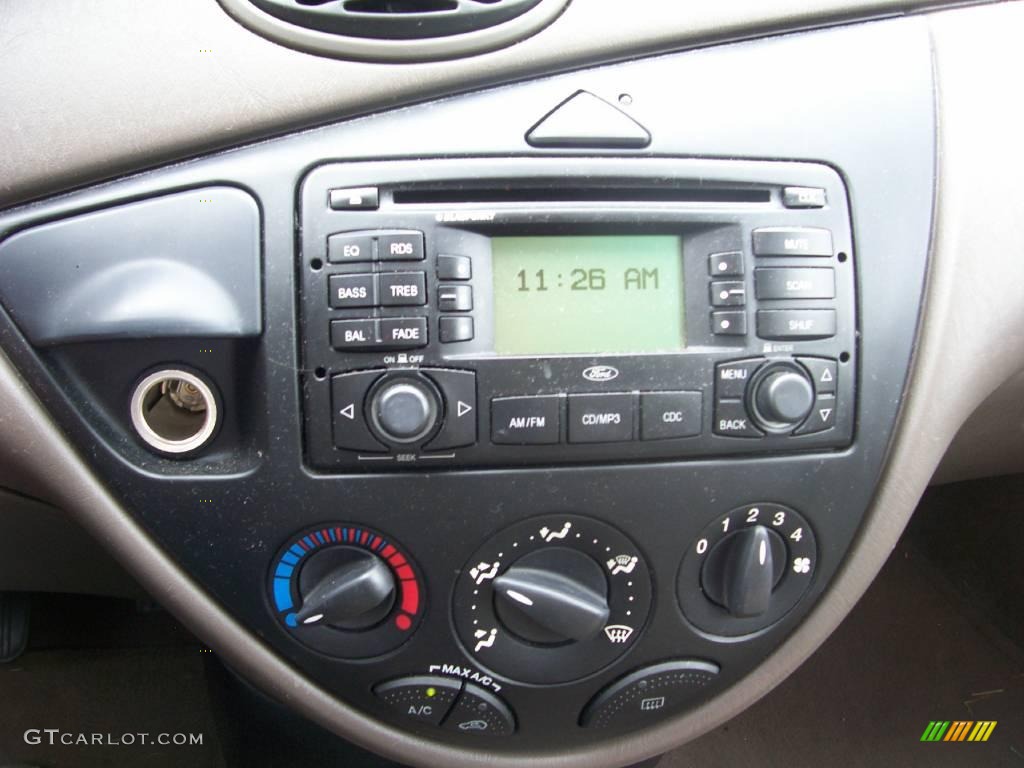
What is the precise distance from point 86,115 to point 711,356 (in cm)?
46

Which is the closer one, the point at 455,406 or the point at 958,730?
the point at 455,406

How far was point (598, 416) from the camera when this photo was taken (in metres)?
0.58

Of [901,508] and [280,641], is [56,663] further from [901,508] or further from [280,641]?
[901,508]

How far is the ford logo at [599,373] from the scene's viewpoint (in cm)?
58

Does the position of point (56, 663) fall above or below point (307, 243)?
below

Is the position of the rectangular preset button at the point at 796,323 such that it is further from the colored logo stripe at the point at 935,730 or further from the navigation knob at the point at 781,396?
the colored logo stripe at the point at 935,730

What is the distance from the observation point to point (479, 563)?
614 millimetres

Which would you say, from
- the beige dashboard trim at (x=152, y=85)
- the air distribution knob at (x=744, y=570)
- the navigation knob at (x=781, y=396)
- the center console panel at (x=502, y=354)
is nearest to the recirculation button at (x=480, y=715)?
the center console panel at (x=502, y=354)

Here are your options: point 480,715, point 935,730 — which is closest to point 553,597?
point 480,715

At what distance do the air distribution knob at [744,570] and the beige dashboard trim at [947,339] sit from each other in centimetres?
8

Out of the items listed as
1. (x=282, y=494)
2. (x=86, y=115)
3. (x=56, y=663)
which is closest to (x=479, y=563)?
(x=282, y=494)

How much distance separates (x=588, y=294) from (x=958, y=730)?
96 centimetres

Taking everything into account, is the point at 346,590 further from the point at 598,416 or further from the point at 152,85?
the point at 152,85

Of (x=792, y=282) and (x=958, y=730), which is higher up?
(x=792, y=282)
